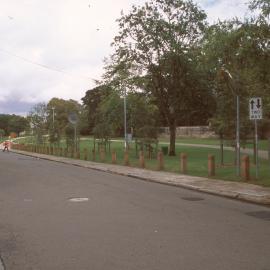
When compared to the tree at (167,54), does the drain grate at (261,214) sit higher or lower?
lower

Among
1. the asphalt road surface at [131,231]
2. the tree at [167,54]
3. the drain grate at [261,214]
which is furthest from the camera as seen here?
the tree at [167,54]

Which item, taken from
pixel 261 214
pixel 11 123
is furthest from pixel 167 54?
pixel 11 123

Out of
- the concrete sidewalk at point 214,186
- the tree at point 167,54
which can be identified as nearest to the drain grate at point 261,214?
the concrete sidewalk at point 214,186

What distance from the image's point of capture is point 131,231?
9.45m

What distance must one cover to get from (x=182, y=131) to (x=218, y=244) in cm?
8158

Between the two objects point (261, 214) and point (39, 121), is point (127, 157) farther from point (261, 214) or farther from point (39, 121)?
point (39, 121)

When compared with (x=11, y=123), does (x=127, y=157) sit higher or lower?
lower

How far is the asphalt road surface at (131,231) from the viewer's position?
7234 millimetres

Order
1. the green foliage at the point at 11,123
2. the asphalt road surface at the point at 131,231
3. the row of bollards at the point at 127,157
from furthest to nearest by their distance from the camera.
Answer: the green foliage at the point at 11,123 → the row of bollards at the point at 127,157 → the asphalt road surface at the point at 131,231

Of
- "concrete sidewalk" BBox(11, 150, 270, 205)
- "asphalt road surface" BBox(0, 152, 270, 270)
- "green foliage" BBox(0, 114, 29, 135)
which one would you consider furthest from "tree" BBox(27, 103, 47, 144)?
"green foliage" BBox(0, 114, 29, 135)

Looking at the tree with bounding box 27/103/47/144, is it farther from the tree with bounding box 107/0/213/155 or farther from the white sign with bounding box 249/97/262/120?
the white sign with bounding box 249/97/262/120

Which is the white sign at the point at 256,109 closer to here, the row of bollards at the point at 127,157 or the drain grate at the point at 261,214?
the row of bollards at the point at 127,157

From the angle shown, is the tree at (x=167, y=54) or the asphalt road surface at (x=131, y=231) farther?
the tree at (x=167, y=54)

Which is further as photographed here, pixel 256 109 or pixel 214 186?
pixel 256 109
